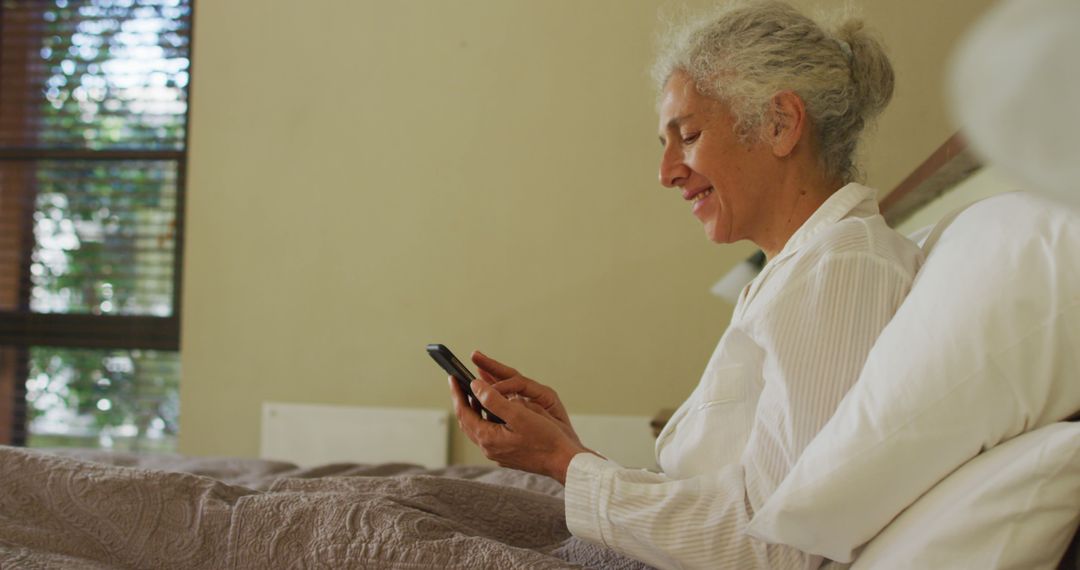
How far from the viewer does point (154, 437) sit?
333cm

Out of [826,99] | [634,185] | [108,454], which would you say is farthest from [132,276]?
[826,99]

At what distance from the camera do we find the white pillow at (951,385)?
765mm

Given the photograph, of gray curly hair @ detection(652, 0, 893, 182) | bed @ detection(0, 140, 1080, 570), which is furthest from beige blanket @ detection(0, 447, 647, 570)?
gray curly hair @ detection(652, 0, 893, 182)

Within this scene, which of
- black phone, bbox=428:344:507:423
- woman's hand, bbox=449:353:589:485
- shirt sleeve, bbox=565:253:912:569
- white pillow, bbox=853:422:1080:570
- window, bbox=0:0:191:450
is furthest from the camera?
window, bbox=0:0:191:450

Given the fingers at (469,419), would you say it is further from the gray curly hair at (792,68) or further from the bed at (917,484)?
the gray curly hair at (792,68)

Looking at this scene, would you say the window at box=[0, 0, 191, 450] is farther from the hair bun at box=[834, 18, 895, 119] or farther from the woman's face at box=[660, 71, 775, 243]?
the hair bun at box=[834, 18, 895, 119]

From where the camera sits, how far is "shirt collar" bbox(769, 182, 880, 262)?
1179 millimetres

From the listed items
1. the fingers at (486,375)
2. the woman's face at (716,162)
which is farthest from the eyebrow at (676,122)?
the fingers at (486,375)

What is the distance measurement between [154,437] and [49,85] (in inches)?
51.2

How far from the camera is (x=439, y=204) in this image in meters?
3.04

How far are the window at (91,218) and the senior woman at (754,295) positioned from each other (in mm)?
2276

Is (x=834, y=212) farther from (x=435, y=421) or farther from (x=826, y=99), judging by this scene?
(x=435, y=421)

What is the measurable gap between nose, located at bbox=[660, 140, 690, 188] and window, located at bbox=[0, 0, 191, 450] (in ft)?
7.43

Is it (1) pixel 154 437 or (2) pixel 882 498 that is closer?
(2) pixel 882 498
